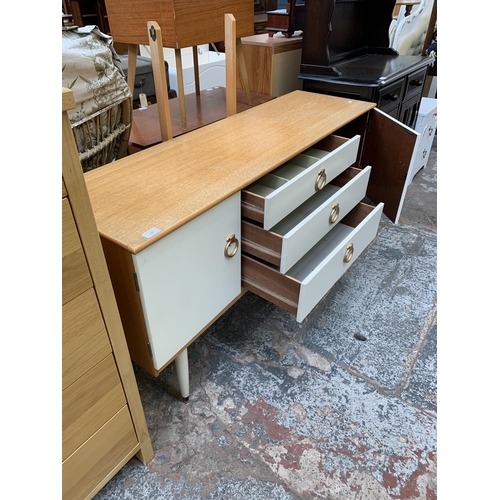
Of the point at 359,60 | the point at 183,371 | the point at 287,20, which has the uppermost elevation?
the point at 287,20

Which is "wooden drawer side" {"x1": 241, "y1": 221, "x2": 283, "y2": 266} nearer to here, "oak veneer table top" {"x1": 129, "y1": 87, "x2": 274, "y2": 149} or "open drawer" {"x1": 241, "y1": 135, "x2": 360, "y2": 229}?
"open drawer" {"x1": 241, "y1": 135, "x2": 360, "y2": 229}

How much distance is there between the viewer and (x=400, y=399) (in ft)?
3.69

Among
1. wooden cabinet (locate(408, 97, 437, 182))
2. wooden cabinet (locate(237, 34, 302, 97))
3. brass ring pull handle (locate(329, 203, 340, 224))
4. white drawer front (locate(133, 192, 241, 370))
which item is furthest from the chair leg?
wooden cabinet (locate(408, 97, 437, 182))

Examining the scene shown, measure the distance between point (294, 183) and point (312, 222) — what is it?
0.39 feet

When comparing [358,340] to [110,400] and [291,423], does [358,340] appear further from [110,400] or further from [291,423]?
[110,400]

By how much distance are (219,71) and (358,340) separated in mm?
2242

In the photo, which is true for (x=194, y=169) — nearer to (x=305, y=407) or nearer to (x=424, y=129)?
(x=305, y=407)

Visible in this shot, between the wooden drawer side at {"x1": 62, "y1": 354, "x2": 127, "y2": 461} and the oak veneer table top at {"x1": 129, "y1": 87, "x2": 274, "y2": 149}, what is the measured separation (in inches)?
28.6

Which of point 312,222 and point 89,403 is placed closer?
point 89,403

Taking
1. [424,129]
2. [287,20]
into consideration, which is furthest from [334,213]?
[424,129]

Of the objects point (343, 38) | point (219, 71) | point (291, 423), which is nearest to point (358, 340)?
point (291, 423)

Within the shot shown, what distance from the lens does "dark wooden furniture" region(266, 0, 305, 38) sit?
6.02ft

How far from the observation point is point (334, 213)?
1155 mm

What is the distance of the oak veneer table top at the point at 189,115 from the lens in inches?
48.9
